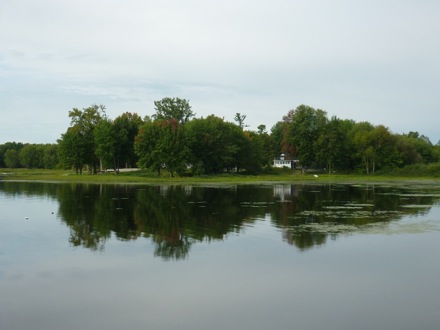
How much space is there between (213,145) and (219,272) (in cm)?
7672

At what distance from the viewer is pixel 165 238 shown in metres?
20.3

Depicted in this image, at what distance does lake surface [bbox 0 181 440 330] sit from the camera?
420 inches

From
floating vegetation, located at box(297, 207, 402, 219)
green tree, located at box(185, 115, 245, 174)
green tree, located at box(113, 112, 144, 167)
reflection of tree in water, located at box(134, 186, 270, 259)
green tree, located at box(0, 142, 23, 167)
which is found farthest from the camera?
green tree, located at box(0, 142, 23, 167)

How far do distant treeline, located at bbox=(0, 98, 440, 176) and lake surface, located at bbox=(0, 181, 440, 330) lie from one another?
5919cm

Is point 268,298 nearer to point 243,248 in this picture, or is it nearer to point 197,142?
point 243,248

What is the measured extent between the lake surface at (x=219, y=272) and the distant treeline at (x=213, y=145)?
59.2 metres

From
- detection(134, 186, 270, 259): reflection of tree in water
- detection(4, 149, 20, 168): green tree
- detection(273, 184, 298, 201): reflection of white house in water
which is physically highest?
detection(4, 149, 20, 168): green tree

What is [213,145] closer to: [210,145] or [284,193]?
[210,145]

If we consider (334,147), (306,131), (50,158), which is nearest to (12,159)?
(50,158)

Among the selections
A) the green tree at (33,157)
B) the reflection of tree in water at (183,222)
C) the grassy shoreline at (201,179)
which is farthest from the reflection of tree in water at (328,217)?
the green tree at (33,157)

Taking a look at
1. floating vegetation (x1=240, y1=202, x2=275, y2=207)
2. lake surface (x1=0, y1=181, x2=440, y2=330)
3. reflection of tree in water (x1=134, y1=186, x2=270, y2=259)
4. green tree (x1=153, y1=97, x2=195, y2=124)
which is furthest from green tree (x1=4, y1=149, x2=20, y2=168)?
lake surface (x1=0, y1=181, x2=440, y2=330)

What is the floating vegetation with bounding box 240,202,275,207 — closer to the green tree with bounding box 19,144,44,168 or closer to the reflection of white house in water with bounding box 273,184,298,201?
the reflection of white house in water with bounding box 273,184,298,201

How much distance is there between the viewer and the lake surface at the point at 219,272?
10.7 meters

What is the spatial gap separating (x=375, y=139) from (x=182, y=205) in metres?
77.4
